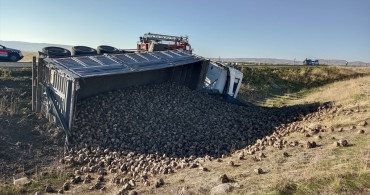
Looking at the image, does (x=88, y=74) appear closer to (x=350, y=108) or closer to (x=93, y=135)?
(x=93, y=135)

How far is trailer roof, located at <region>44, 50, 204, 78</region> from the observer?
34.7 feet

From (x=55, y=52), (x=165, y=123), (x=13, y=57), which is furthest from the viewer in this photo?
(x=13, y=57)

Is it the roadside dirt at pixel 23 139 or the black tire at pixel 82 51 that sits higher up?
the black tire at pixel 82 51

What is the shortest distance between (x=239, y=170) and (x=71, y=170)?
407 centimetres

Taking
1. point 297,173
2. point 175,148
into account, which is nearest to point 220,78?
point 175,148

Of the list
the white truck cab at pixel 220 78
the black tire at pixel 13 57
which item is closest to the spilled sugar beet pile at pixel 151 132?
the white truck cab at pixel 220 78

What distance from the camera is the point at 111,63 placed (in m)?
12.1

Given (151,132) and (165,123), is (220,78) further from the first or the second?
(151,132)

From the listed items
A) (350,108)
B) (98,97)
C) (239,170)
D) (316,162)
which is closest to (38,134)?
(98,97)

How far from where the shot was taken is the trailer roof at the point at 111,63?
34.7ft

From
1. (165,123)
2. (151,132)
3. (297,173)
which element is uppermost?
(297,173)

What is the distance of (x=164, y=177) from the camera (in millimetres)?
7191

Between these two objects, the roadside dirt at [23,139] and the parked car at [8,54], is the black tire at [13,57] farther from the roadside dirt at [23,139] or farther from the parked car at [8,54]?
the roadside dirt at [23,139]

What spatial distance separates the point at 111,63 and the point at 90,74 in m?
1.87
